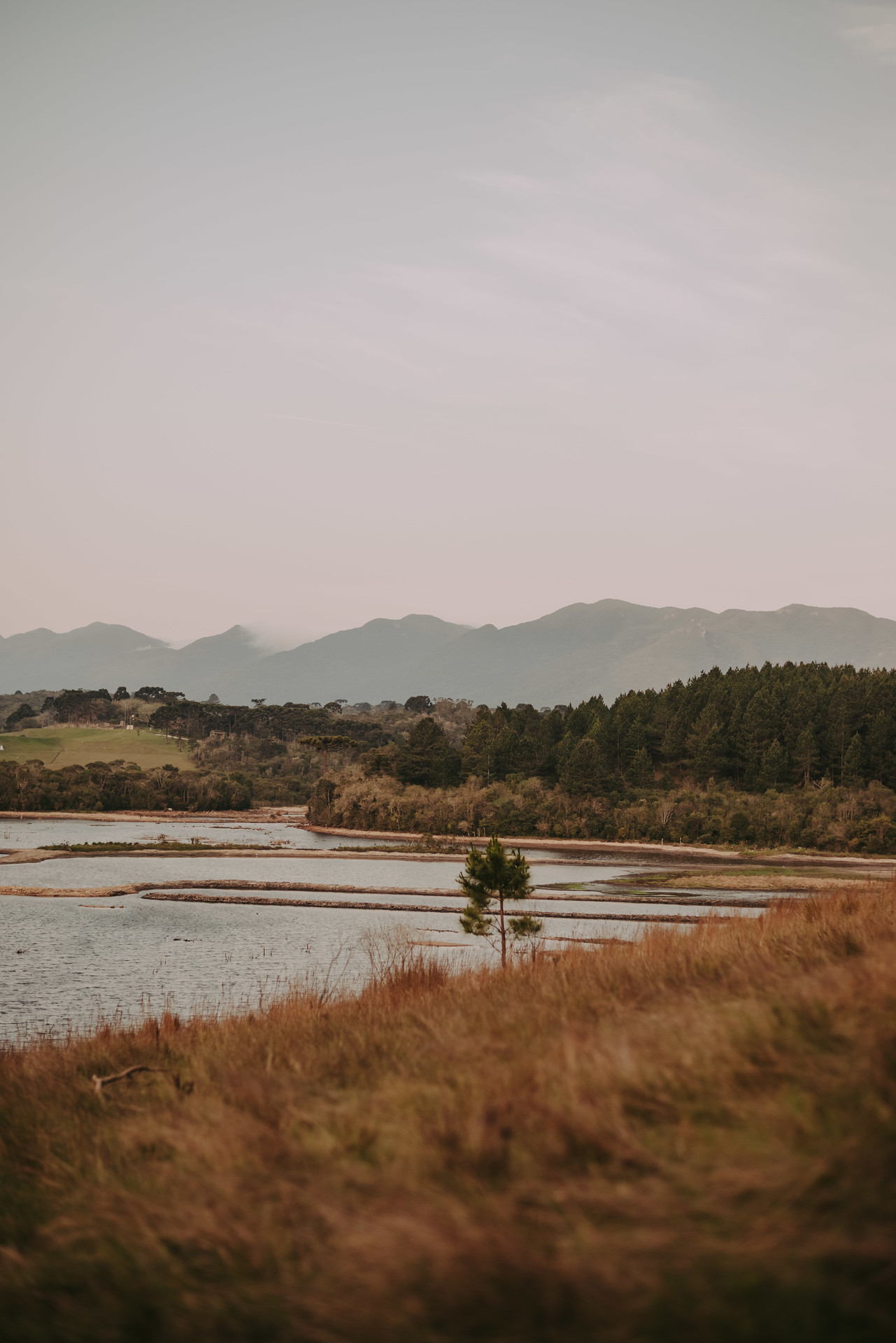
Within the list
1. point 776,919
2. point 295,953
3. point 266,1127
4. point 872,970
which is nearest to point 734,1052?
point 872,970

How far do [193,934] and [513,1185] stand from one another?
42.4 m

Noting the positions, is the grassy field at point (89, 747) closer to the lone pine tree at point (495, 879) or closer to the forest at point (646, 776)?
the forest at point (646, 776)

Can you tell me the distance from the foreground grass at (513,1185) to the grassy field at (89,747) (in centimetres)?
15167

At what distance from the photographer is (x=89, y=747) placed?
162875 millimetres

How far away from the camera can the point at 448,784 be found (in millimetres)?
114938

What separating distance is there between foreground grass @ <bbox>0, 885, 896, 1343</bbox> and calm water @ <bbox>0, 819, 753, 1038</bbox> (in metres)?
4.92

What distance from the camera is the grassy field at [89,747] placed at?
504ft

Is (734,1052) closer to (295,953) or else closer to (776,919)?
(776,919)

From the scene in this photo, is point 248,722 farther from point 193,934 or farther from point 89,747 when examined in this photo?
point 193,934

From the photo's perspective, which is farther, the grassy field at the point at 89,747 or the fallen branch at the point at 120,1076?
the grassy field at the point at 89,747

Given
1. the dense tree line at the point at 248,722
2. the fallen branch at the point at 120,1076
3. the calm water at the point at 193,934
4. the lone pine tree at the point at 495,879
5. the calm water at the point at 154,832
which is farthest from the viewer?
the dense tree line at the point at 248,722

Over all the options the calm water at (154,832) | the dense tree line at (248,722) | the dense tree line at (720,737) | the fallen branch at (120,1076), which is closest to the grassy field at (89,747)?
the dense tree line at (248,722)

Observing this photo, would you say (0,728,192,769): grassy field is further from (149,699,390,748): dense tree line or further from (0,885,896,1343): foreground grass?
(0,885,896,1343): foreground grass

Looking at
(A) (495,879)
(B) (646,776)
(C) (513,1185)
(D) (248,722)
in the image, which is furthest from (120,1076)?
(D) (248,722)
